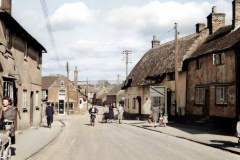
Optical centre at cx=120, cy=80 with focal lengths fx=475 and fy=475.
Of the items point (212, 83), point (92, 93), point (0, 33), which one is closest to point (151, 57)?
point (212, 83)

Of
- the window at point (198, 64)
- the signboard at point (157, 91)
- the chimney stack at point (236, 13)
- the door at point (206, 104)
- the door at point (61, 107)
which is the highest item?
the chimney stack at point (236, 13)

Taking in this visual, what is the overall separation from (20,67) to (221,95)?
13.3 m

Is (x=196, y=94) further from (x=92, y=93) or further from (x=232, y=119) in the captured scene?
(x=92, y=93)

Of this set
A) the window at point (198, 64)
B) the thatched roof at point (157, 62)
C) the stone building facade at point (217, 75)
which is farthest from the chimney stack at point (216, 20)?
the window at point (198, 64)

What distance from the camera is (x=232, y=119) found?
28.7m

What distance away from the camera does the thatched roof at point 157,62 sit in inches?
1769

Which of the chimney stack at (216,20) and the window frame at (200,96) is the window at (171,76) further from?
the window frame at (200,96)

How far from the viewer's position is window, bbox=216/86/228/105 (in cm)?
3054

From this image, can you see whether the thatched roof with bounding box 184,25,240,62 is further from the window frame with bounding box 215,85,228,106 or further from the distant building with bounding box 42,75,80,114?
the distant building with bounding box 42,75,80,114

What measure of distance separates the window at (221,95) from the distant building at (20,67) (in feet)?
40.6

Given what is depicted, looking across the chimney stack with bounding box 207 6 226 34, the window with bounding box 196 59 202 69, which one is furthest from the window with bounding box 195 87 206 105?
the chimney stack with bounding box 207 6 226 34

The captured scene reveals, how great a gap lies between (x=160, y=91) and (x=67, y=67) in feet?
136

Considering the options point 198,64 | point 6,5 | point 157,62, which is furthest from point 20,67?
point 157,62

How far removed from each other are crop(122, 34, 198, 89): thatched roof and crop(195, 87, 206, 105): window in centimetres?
710
